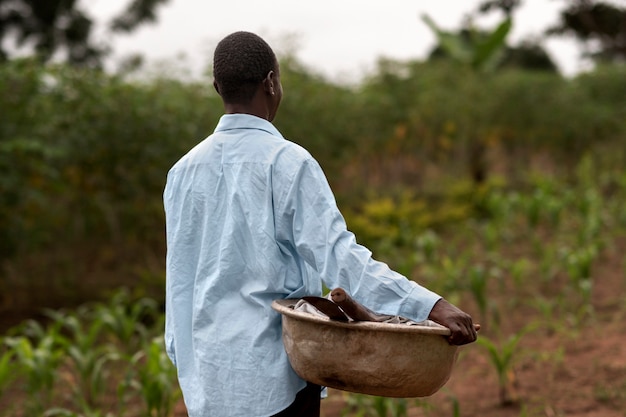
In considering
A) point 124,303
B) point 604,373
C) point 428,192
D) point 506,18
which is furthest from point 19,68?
point 506,18

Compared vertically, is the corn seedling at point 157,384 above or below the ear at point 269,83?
below

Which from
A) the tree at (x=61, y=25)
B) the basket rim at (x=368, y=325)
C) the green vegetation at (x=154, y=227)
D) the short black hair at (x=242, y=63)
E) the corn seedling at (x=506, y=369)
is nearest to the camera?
→ the basket rim at (x=368, y=325)

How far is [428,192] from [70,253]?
6.91 metres

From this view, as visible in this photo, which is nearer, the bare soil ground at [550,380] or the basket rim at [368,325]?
the basket rim at [368,325]

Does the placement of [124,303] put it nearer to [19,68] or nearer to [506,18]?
[19,68]

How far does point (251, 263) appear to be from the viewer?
2.14 metres

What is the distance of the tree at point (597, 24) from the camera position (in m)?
10.6

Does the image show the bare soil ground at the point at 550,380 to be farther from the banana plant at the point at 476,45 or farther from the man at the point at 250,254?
the banana plant at the point at 476,45

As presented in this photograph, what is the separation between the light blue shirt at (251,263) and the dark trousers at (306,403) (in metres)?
0.04

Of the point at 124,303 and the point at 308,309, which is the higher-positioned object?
the point at 308,309

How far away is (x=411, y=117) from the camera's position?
14.2 m

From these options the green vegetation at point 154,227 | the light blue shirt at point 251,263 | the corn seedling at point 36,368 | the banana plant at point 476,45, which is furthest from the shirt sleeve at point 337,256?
the banana plant at point 476,45

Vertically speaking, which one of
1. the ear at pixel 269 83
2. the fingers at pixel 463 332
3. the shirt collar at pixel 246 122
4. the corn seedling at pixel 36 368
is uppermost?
the ear at pixel 269 83

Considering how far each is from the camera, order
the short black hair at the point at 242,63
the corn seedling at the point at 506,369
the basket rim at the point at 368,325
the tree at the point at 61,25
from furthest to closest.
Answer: the tree at the point at 61,25, the corn seedling at the point at 506,369, the short black hair at the point at 242,63, the basket rim at the point at 368,325
